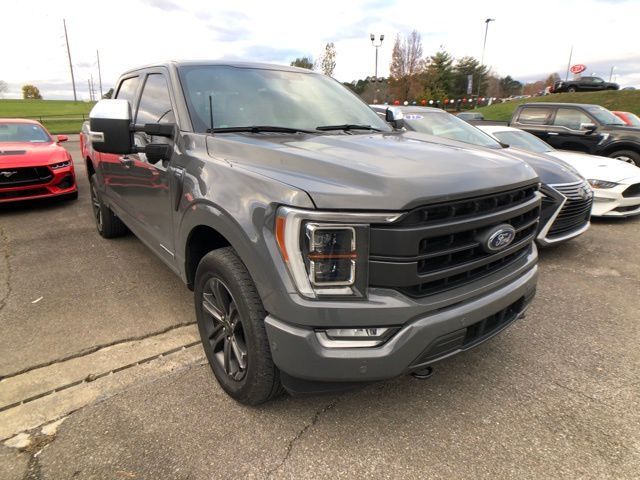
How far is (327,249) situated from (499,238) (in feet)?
3.03

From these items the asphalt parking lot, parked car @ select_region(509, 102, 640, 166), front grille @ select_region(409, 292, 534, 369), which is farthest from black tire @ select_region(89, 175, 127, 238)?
parked car @ select_region(509, 102, 640, 166)

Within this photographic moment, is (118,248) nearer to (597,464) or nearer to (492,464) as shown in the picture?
(492,464)

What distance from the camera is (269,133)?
8.91ft

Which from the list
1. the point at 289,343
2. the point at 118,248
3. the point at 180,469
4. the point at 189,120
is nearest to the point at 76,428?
the point at 180,469

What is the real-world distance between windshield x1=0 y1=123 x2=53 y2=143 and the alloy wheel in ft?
23.7

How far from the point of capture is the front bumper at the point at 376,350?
183cm

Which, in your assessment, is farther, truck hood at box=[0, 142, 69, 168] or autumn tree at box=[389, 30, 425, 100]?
autumn tree at box=[389, 30, 425, 100]

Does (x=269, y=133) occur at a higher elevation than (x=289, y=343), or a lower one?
higher

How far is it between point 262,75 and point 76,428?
259 cm

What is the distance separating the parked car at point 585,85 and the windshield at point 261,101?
1264 inches

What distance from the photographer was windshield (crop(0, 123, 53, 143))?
25.4 ft

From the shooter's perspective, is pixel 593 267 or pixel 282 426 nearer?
pixel 282 426

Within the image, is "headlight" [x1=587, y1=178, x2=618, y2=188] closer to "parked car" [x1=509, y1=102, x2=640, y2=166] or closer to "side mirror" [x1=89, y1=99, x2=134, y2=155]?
"parked car" [x1=509, y1=102, x2=640, y2=166]

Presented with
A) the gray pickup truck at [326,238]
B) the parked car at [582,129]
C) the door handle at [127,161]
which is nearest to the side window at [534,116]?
the parked car at [582,129]
